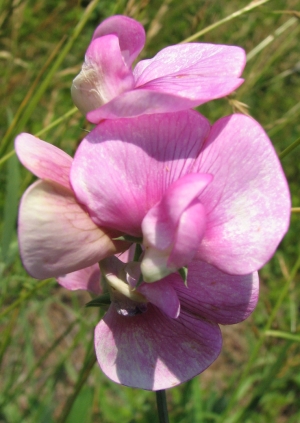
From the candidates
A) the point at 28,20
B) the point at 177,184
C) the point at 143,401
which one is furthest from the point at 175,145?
the point at 28,20

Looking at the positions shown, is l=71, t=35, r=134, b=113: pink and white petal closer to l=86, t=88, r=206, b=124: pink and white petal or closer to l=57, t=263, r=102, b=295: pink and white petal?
l=86, t=88, r=206, b=124: pink and white petal

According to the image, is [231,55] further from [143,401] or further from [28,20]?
[28,20]

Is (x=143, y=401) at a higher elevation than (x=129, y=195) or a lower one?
lower

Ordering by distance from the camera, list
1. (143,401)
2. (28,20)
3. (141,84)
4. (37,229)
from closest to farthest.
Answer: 1. (37,229)
2. (141,84)
3. (143,401)
4. (28,20)

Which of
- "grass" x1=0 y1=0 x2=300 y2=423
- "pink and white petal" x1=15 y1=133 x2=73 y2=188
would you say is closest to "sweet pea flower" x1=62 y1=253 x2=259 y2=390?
"pink and white petal" x1=15 y1=133 x2=73 y2=188

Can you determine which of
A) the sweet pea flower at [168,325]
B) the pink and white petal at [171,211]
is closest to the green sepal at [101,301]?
the sweet pea flower at [168,325]

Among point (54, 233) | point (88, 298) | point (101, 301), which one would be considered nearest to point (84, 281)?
point (101, 301)

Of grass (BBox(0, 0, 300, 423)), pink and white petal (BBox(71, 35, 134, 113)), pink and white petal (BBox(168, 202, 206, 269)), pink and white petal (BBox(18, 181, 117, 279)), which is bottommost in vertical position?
grass (BBox(0, 0, 300, 423))
